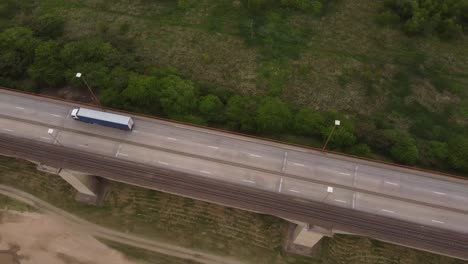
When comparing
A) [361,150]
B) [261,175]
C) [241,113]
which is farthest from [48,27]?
[361,150]

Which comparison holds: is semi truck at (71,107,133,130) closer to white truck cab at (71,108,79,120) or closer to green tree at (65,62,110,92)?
white truck cab at (71,108,79,120)

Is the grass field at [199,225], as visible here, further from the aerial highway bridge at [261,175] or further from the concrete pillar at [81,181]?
the aerial highway bridge at [261,175]

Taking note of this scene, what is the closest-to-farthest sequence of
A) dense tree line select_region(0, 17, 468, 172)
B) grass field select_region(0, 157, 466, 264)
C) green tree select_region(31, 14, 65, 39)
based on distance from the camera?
1. grass field select_region(0, 157, 466, 264)
2. dense tree line select_region(0, 17, 468, 172)
3. green tree select_region(31, 14, 65, 39)

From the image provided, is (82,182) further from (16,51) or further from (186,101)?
(16,51)

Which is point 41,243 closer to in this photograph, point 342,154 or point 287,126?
point 287,126

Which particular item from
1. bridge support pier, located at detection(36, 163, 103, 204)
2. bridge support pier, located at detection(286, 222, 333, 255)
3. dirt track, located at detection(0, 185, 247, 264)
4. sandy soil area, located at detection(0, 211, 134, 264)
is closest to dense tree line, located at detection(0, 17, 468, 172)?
bridge support pier, located at detection(36, 163, 103, 204)

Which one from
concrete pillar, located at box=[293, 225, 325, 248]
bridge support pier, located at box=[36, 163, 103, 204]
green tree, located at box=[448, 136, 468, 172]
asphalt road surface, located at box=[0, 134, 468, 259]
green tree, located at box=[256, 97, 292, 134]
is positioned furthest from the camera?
green tree, located at box=[256, 97, 292, 134]

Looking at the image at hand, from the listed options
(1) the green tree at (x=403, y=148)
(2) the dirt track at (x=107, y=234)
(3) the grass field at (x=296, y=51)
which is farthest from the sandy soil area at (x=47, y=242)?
(1) the green tree at (x=403, y=148)
